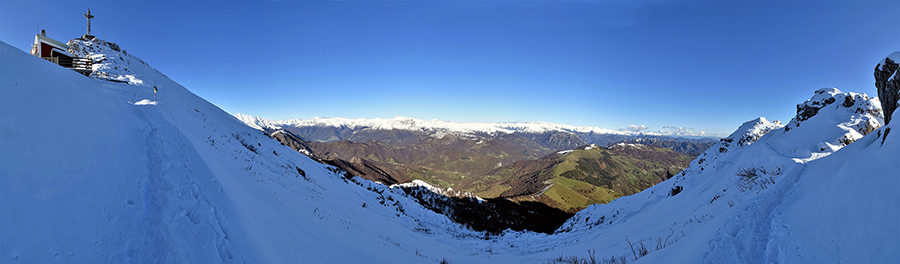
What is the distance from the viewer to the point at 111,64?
28297 millimetres

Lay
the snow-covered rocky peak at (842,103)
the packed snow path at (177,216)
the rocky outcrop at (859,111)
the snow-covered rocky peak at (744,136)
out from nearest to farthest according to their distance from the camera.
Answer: the packed snow path at (177,216), the rocky outcrop at (859,111), the snow-covered rocky peak at (842,103), the snow-covered rocky peak at (744,136)

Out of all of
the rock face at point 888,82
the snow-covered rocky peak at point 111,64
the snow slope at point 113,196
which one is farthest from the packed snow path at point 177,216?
the snow-covered rocky peak at point 111,64

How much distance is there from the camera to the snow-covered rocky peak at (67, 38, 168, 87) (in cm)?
2386

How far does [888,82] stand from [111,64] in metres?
54.1

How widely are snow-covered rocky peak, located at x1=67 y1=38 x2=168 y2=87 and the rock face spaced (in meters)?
42.8

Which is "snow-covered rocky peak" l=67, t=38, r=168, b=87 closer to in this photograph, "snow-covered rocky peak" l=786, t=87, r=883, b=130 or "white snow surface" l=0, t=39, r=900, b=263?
"white snow surface" l=0, t=39, r=900, b=263

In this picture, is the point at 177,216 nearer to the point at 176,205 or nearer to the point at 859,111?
the point at 176,205

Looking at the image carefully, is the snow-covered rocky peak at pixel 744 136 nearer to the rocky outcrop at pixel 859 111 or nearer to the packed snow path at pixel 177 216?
the rocky outcrop at pixel 859 111

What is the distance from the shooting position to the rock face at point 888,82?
27.8 feet

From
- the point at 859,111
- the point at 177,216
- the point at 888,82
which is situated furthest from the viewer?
the point at 859,111

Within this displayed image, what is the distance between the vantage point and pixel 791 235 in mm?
5258

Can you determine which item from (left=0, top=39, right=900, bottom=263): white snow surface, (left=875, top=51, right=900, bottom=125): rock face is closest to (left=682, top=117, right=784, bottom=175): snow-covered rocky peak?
(left=875, top=51, right=900, bottom=125): rock face

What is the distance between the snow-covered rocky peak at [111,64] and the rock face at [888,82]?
42843mm

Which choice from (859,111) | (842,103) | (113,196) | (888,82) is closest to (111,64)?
(113,196)
